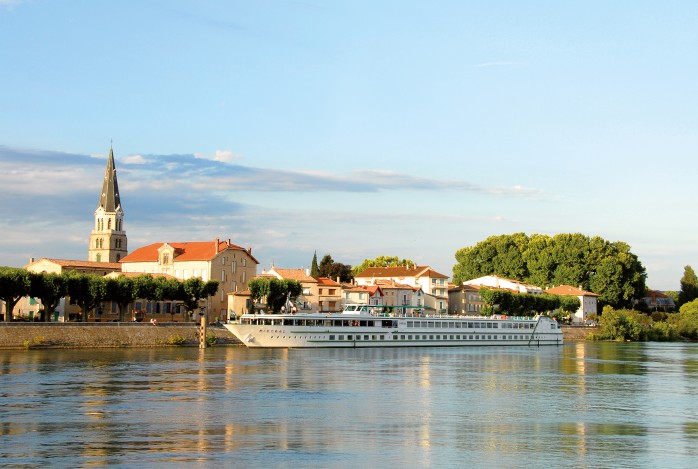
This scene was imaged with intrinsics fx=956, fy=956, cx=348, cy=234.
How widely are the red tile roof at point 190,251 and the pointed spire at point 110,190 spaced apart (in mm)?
35654

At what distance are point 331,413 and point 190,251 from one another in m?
73.4

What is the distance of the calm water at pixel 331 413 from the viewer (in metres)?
29.8

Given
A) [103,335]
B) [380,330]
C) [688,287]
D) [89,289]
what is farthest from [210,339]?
[688,287]

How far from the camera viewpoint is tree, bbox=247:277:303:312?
95.4 metres

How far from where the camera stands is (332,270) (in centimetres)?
15800

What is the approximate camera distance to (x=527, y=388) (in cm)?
5206

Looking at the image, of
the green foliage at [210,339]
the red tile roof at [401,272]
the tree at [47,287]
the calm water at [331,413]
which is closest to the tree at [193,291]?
the green foliage at [210,339]

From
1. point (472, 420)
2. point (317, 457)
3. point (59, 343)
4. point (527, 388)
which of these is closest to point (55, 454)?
point (317, 457)

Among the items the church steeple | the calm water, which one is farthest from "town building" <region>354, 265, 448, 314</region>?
the calm water

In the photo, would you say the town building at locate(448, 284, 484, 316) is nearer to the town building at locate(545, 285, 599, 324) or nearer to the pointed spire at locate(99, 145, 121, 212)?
the town building at locate(545, 285, 599, 324)

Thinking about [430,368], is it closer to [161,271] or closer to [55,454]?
[55,454]

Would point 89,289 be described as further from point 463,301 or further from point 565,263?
point 565,263

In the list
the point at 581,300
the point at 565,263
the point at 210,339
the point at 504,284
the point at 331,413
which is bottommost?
the point at 331,413

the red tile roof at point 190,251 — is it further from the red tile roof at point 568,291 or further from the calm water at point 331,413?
the red tile roof at point 568,291
